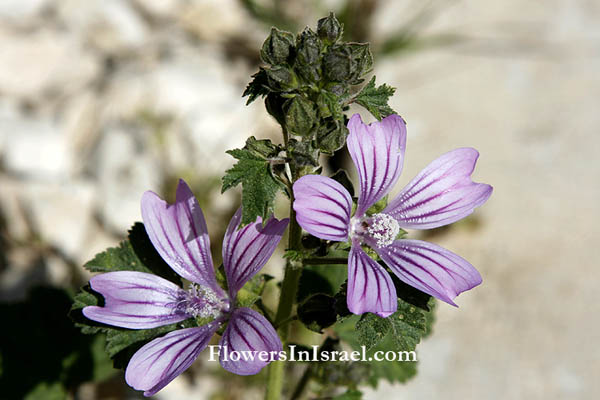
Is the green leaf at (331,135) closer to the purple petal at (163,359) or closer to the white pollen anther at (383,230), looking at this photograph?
the white pollen anther at (383,230)

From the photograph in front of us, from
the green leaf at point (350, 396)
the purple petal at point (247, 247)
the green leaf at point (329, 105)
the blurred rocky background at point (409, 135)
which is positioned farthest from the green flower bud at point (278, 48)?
the blurred rocky background at point (409, 135)

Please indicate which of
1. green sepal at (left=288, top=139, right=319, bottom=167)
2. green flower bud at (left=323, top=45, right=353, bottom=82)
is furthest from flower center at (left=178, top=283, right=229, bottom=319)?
green flower bud at (left=323, top=45, right=353, bottom=82)

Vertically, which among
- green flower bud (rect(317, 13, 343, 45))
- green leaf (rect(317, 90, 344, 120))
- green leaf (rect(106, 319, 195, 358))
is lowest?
green leaf (rect(106, 319, 195, 358))

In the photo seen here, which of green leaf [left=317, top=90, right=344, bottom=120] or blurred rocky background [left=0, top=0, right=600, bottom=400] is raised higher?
blurred rocky background [left=0, top=0, right=600, bottom=400]

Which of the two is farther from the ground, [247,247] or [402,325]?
[247,247]

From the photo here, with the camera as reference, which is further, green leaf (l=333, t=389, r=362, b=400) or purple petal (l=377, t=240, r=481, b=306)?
green leaf (l=333, t=389, r=362, b=400)

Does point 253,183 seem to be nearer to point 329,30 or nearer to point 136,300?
point 329,30

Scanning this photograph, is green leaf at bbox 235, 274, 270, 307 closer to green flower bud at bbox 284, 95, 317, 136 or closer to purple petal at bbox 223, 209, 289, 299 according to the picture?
purple petal at bbox 223, 209, 289, 299

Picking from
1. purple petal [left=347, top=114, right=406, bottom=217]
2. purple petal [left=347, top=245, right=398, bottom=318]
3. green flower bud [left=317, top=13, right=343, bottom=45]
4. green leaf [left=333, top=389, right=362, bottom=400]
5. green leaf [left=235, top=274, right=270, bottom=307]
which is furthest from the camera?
green leaf [left=333, top=389, right=362, bottom=400]

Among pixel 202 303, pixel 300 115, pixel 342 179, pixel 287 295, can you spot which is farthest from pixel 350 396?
pixel 300 115
